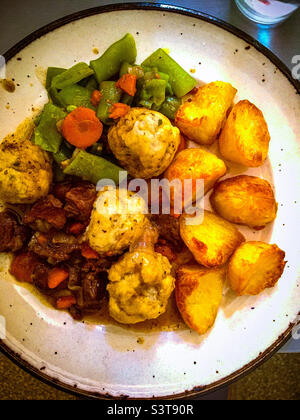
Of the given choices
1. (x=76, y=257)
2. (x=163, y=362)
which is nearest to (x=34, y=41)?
(x=76, y=257)

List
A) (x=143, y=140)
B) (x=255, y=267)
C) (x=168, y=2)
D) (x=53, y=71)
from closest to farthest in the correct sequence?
(x=143, y=140) → (x=255, y=267) → (x=53, y=71) → (x=168, y=2)

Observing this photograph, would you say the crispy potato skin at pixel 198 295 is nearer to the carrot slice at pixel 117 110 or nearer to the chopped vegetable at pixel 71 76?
the carrot slice at pixel 117 110

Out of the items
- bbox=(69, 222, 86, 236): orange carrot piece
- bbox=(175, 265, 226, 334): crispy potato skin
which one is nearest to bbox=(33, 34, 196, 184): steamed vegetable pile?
bbox=(69, 222, 86, 236): orange carrot piece

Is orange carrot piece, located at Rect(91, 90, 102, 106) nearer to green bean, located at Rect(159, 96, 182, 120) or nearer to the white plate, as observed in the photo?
the white plate

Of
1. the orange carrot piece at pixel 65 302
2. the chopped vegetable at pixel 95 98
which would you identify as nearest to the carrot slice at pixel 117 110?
the chopped vegetable at pixel 95 98

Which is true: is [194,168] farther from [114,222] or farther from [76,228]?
[76,228]

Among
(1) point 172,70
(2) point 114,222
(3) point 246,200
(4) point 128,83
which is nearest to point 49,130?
(4) point 128,83
